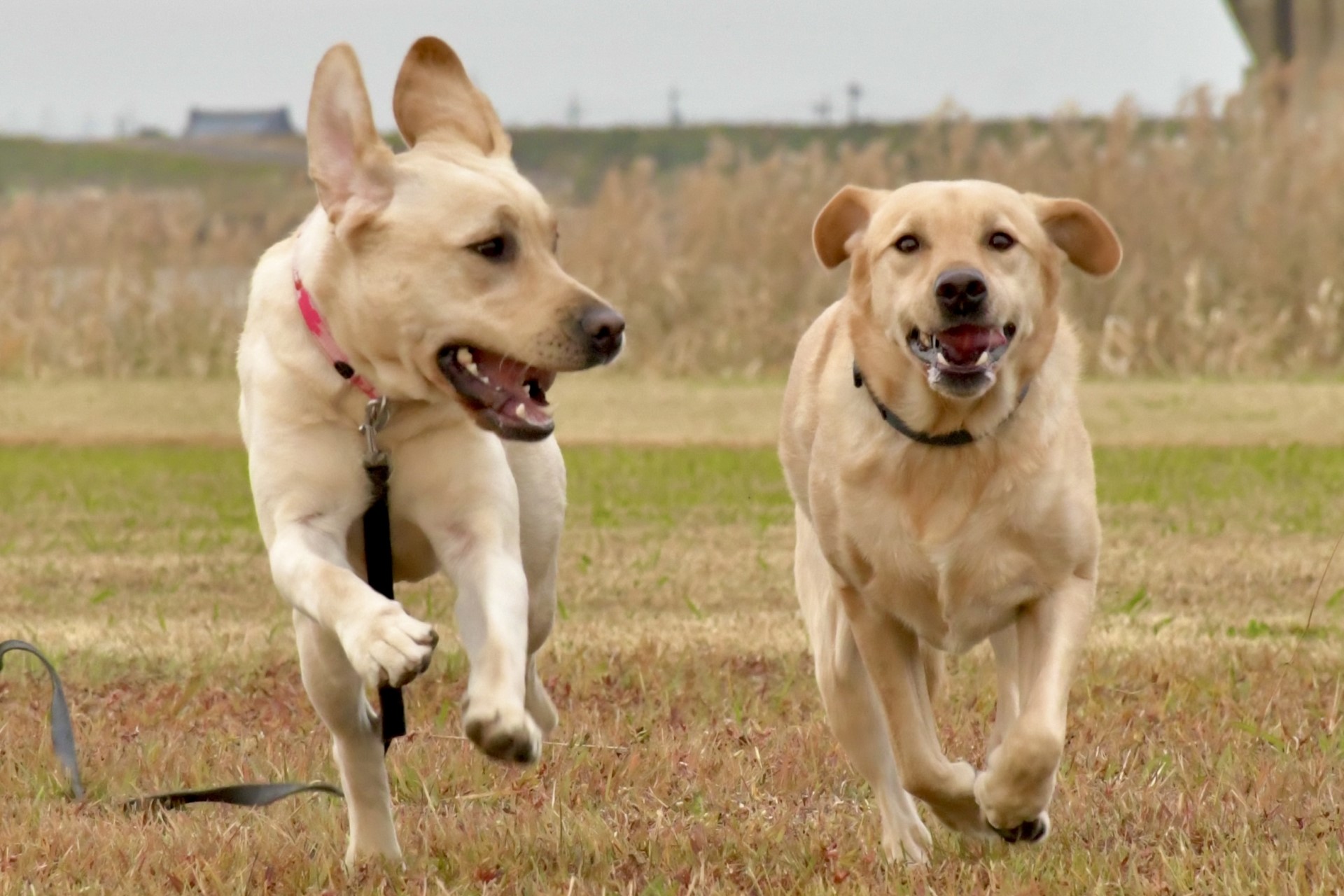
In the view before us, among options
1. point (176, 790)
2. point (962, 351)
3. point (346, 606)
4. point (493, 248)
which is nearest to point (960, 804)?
point (962, 351)

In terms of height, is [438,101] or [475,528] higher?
[438,101]

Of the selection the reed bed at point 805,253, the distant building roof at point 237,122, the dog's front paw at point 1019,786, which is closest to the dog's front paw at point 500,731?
the dog's front paw at point 1019,786

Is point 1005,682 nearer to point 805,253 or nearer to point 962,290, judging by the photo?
point 962,290

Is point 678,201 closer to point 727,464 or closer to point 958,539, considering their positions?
point 727,464

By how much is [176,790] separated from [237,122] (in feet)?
191

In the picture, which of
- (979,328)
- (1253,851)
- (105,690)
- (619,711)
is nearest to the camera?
(1253,851)

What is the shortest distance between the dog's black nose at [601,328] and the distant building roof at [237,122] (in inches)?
2151

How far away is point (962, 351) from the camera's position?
186 inches

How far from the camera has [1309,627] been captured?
294 inches

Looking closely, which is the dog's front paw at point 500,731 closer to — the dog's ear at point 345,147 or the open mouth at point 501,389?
the open mouth at point 501,389

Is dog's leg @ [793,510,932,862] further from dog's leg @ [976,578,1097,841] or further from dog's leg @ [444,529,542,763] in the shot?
dog's leg @ [444,529,542,763]

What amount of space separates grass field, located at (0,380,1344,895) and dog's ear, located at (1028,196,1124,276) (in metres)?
1.26

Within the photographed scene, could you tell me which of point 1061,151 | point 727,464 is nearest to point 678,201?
point 1061,151

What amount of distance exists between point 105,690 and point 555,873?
3.00 meters
